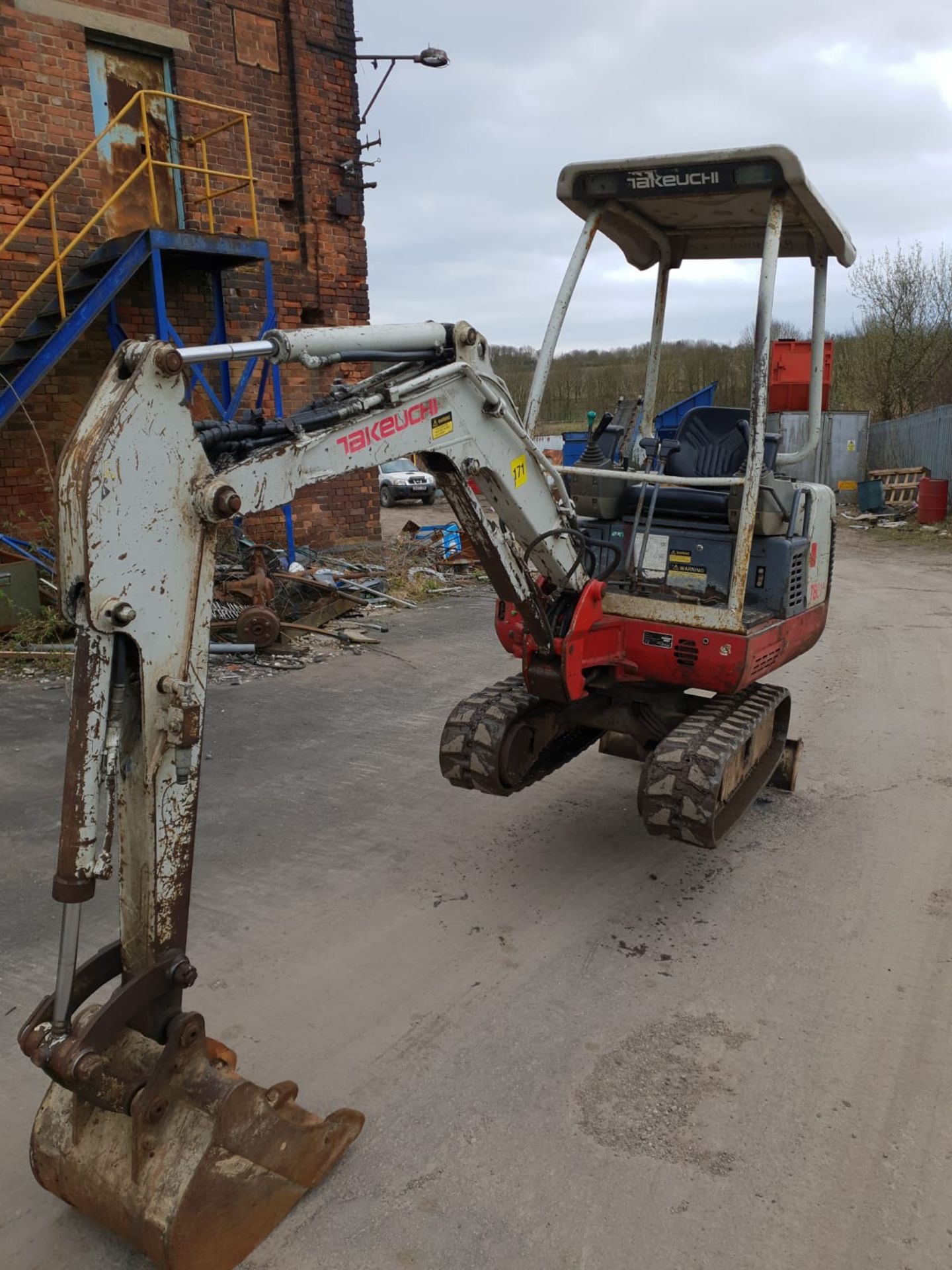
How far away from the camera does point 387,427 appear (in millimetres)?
3287

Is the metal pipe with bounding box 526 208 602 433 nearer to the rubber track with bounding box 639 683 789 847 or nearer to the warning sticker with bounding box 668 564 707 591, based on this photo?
the warning sticker with bounding box 668 564 707 591

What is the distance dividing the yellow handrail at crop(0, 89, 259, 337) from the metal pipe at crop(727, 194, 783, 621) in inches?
259

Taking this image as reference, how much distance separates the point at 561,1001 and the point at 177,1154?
1.66m

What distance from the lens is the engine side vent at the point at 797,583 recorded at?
503cm

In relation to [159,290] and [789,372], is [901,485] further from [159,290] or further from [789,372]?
[159,290]

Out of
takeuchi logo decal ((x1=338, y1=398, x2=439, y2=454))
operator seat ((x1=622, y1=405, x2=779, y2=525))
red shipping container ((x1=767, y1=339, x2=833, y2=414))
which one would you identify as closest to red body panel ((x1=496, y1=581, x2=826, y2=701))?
operator seat ((x1=622, y1=405, x2=779, y2=525))

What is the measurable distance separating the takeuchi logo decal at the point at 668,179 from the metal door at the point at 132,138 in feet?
24.0

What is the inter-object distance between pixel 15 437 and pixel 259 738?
5.21 meters

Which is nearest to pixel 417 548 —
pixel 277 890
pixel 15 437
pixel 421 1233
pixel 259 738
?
pixel 15 437

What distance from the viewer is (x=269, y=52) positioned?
11.7m

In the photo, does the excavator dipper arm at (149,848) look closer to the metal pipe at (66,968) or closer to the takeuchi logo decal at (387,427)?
the metal pipe at (66,968)

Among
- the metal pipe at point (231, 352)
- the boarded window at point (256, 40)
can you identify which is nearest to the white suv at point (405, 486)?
the boarded window at point (256, 40)

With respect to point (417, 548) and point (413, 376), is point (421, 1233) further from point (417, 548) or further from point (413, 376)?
point (417, 548)

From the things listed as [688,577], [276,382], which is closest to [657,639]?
A: [688,577]
